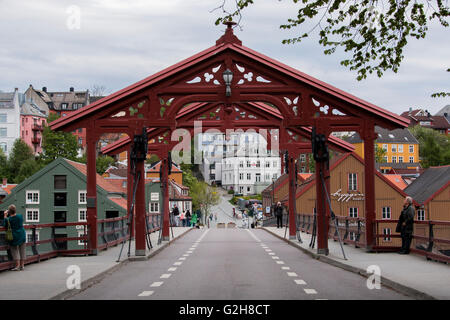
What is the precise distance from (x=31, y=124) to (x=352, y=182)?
308 feet

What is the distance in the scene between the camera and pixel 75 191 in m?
80.2

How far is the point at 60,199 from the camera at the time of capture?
81.5 m

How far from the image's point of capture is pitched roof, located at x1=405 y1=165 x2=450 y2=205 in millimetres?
73188

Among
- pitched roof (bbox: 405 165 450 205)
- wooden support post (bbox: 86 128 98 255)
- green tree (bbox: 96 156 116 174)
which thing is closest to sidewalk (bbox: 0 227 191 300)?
wooden support post (bbox: 86 128 98 255)

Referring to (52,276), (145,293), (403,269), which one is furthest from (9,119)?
(145,293)

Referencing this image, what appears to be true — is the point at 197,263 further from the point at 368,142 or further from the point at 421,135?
the point at 421,135

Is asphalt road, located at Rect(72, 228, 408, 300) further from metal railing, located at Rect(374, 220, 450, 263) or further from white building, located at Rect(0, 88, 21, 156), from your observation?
white building, located at Rect(0, 88, 21, 156)

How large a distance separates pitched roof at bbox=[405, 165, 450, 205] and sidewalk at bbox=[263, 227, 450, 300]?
5257 cm

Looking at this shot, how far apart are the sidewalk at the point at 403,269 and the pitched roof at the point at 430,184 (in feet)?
172

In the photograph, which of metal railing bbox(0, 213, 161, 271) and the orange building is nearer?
metal railing bbox(0, 213, 161, 271)

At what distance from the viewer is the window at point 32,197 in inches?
3209

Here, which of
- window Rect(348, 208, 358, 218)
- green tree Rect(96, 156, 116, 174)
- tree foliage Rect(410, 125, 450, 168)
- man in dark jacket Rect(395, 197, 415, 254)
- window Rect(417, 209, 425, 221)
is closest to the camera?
man in dark jacket Rect(395, 197, 415, 254)

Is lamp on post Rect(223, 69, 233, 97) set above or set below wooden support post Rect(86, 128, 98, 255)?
above
